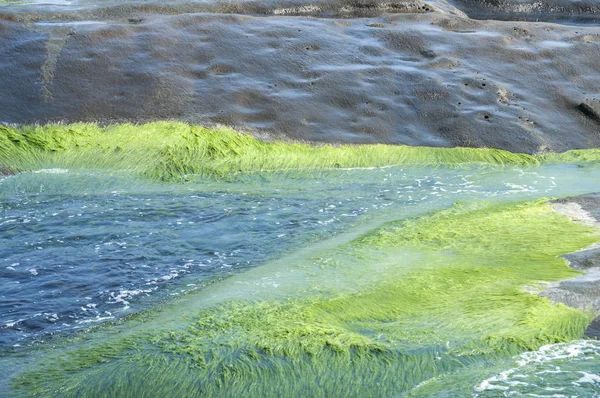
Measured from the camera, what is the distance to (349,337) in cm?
529

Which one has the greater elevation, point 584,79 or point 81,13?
point 81,13

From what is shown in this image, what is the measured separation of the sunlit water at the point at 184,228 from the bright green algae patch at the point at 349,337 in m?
0.34

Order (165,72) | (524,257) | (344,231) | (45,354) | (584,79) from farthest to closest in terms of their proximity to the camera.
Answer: (584,79), (165,72), (344,231), (524,257), (45,354)

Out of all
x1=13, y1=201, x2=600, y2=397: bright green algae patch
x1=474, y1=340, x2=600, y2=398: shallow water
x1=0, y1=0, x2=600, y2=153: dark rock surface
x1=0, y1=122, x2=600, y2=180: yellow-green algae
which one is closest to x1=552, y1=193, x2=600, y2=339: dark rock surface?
x1=13, y1=201, x2=600, y2=397: bright green algae patch

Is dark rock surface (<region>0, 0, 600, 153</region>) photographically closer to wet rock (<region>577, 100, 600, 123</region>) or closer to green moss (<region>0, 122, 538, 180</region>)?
wet rock (<region>577, 100, 600, 123</region>)

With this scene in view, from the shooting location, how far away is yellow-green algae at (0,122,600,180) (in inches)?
362

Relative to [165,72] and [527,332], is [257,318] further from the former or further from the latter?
[165,72]

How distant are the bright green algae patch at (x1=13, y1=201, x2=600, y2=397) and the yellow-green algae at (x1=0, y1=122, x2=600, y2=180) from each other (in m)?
2.86

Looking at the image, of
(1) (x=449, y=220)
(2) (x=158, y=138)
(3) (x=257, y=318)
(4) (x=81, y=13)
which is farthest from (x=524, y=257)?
(4) (x=81, y=13)

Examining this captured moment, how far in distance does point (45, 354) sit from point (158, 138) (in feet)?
15.1

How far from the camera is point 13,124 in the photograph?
971cm

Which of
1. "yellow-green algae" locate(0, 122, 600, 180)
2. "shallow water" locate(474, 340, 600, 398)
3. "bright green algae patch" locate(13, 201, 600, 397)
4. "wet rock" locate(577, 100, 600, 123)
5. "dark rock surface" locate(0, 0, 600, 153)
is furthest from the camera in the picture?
"wet rock" locate(577, 100, 600, 123)

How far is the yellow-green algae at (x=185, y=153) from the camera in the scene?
920 cm

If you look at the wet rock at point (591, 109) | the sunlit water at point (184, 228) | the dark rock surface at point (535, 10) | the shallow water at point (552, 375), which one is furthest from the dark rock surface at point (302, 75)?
the shallow water at point (552, 375)
